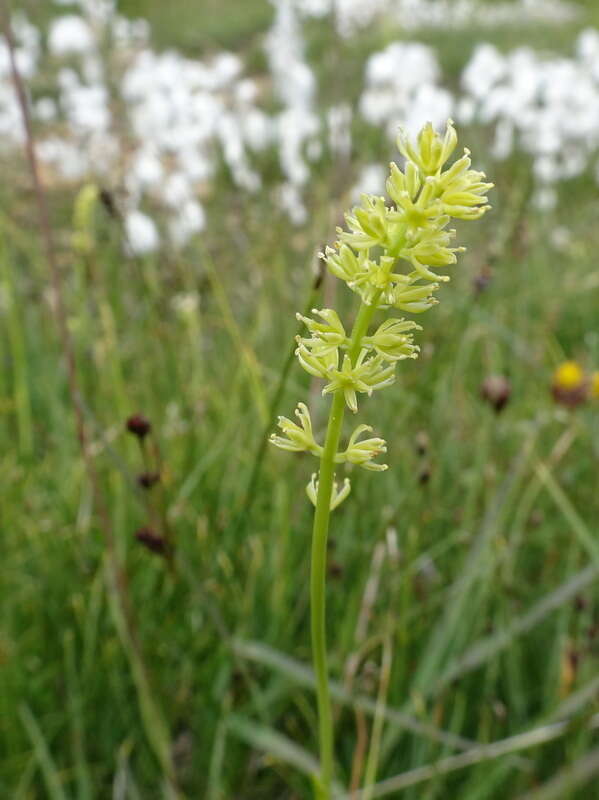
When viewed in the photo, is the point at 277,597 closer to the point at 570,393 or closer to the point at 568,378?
the point at 570,393

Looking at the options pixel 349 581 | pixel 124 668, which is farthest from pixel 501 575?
pixel 124 668

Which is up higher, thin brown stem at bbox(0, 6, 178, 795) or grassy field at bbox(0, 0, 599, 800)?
thin brown stem at bbox(0, 6, 178, 795)

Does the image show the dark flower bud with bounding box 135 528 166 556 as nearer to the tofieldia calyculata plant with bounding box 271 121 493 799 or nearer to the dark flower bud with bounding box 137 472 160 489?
the dark flower bud with bounding box 137 472 160 489

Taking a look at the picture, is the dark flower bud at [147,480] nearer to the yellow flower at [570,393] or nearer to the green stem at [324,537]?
the green stem at [324,537]

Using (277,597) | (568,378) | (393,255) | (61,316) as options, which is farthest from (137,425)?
(568,378)

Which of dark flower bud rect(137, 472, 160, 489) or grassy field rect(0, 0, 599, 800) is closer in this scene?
dark flower bud rect(137, 472, 160, 489)

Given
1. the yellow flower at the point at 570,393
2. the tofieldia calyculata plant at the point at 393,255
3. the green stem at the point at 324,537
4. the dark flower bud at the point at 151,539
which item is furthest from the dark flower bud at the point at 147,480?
the yellow flower at the point at 570,393

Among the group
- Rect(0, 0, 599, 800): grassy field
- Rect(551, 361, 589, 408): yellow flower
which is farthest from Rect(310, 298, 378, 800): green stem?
Rect(551, 361, 589, 408): yellow flower
